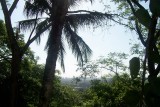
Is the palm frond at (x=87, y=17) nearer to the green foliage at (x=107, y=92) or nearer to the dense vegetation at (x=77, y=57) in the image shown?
the dense vegetation at (x=77, y=57)

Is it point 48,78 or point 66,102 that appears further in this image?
point 66,102

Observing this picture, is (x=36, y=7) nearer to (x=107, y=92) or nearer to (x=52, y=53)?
(x=52, y=53)

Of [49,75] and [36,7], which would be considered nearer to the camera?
[49,75]

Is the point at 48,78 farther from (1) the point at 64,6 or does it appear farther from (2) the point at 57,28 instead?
(1) the point at 64,6

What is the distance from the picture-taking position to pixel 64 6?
12141 mm

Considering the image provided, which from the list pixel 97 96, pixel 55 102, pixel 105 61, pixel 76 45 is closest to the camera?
pixel 76 45

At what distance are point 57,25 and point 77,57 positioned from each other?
3591 millimetres

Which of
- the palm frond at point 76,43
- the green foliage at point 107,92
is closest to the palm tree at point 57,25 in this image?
the palm frond at point 76,43

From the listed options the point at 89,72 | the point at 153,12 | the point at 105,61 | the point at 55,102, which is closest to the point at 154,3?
the point at 153,12

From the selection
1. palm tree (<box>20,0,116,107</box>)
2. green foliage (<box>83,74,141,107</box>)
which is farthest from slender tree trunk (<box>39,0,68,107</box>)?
green foliage (<box>83,74,141,107</box>)

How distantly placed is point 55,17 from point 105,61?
11.2m

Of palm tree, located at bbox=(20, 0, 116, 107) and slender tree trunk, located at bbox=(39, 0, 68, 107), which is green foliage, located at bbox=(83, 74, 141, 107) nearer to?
palm tree, located at bbox=(20, 0, 116, 107)

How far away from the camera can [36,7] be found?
1309 cm

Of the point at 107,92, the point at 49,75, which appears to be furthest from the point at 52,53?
the point at 107,92
